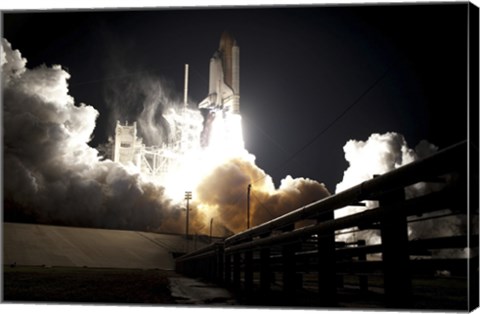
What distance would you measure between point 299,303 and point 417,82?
4.56 m

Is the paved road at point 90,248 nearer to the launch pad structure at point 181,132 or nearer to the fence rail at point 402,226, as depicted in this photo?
the launch pad structure at point 181,132

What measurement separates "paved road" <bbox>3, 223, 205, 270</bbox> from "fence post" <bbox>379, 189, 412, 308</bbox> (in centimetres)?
Result: 2214

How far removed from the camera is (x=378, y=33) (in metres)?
8.66

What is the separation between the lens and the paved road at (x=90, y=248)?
27.3 meters

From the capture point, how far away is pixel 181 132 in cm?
3089

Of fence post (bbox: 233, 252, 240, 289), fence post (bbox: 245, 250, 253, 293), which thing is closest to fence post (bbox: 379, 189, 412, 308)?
fence post (bbox: 245, 250, 253, 293)

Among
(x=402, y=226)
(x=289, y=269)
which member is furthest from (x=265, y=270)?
(x=402, y=226)

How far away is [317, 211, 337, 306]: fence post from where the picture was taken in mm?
5051

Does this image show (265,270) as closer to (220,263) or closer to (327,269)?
(327,269)

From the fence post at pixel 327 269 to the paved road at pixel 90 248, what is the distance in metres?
21.0

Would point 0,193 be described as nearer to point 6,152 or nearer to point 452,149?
point 6,152

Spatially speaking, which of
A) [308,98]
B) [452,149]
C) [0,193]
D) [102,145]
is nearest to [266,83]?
[308,98]

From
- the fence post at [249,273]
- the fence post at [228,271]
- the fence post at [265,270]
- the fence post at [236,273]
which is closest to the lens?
the fence post at [265,270]

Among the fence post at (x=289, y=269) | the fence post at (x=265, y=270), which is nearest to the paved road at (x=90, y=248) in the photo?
the fence post at (x=265, y=270)
